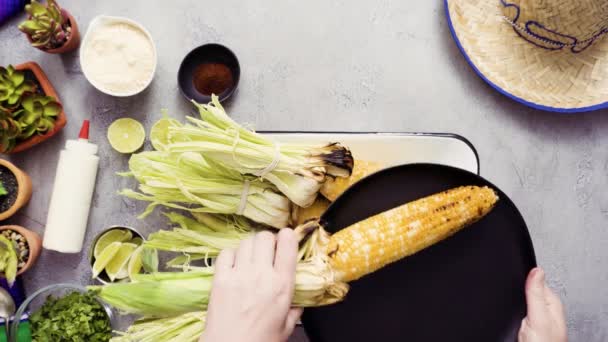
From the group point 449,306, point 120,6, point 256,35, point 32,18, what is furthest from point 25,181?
point 449,306

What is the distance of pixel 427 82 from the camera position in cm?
142

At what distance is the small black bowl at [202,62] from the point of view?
4.38 ft

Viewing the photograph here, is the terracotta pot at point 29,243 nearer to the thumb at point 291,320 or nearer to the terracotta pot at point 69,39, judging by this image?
the terracotta pot at point 69,39

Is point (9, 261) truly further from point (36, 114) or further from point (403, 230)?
point (403, 230)

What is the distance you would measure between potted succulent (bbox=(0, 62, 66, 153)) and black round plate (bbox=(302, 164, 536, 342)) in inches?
31.3

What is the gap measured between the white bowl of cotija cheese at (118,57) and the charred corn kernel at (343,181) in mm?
560

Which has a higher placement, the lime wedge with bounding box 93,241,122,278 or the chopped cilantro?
the lime wedge with bounding box 93,241,122,278

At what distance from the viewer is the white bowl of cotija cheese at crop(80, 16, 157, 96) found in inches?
52.0

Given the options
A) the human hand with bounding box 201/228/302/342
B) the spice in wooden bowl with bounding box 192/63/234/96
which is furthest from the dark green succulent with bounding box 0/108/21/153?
the human hand with bounding box 201/228/302/342

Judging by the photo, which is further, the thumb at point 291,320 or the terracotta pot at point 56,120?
the terracotta pot at point 56,120

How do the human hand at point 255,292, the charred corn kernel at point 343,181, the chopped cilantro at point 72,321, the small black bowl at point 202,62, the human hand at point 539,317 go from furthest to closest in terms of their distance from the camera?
the small black bowl at point 202,62, the chopped cilantro at point 72,321, the charred corn kernel at point 343,181, the human hand at point 539,317, the human hand at point 255,292

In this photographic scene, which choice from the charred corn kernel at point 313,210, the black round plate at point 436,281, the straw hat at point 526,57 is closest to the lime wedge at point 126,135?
the charred corn kernel at point 313,210

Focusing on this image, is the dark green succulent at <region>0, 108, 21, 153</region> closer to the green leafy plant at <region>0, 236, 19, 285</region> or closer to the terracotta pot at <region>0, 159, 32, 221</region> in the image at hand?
the terracotta pot at <region>0, 159, 32, 221</region>

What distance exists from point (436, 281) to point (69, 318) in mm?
871
